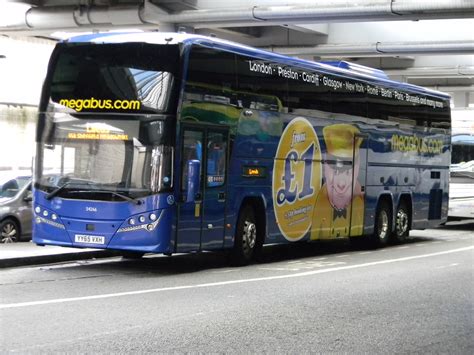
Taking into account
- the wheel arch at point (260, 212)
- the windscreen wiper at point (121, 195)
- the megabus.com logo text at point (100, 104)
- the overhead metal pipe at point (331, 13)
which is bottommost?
the wheel arch at point (260, 212)

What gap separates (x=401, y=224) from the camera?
22.1 m

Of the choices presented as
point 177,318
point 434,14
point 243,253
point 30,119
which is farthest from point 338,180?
Result: point 30,119

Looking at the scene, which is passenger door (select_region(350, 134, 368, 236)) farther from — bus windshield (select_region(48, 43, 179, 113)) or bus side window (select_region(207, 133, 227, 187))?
bus windshield (select_region(48, 43, 179, 113))

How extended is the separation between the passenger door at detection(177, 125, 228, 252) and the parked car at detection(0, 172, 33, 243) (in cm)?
567

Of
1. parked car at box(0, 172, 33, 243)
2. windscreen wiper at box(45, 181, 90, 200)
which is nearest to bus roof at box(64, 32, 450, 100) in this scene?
windscreen wiper at box(45, 181, 90, 200)

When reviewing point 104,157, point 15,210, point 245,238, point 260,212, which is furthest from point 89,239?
point 15,210

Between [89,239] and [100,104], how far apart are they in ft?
6.93

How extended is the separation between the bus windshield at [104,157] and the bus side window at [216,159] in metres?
1.07

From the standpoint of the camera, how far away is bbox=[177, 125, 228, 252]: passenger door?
45.5ft

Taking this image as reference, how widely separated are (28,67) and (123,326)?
92.0 feet

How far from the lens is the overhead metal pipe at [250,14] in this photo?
843 inches

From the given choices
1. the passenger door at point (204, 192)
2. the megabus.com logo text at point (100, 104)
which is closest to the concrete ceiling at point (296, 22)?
the passenger door at point (204, 192)

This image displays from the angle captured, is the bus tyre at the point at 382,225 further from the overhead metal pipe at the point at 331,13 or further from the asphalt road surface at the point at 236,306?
the overhead metal pipe at the point at 331,13

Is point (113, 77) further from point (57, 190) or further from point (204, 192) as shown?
point (204, 192)
